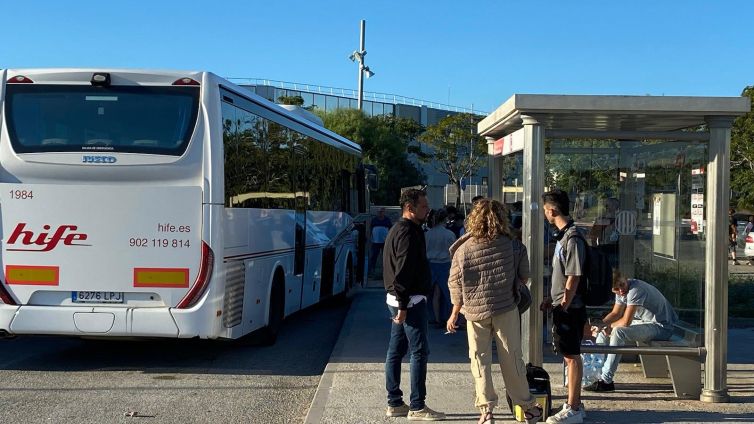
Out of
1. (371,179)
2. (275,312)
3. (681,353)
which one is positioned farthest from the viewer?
(371,179)

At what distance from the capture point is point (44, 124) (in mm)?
8086

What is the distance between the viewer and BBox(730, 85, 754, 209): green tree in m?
34.8

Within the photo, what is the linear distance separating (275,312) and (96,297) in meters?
2.82

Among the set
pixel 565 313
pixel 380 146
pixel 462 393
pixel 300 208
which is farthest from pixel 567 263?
pixel 380 146

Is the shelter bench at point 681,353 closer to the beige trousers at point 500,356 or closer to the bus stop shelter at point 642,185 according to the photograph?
the bus stop shelter at point 642,185

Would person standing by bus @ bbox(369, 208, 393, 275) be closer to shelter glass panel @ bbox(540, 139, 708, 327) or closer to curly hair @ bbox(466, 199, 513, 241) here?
shelter glass panel @ bbox(540, 139, 708, 327)

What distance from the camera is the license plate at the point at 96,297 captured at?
800 cm

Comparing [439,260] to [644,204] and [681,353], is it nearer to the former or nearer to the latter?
[644,204]

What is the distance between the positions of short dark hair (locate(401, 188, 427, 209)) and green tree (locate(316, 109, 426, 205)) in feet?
119

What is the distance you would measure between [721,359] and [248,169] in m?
5.23

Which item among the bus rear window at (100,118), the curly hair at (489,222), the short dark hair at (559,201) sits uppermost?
the bus rear window at (100,118)

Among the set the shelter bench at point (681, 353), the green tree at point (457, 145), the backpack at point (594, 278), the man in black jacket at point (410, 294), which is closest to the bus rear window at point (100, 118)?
the man in black jacket at point (410, 294)

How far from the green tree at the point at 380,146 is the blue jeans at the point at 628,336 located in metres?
35.6

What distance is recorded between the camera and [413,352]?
20.6ft
